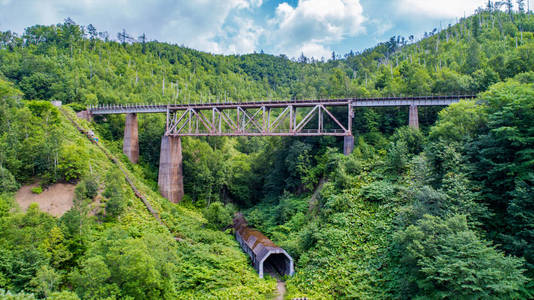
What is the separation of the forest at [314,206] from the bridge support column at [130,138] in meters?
Result: 1.86

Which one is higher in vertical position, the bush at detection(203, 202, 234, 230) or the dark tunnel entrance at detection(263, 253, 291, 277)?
the bush at detection(203, 202, 234, 230)

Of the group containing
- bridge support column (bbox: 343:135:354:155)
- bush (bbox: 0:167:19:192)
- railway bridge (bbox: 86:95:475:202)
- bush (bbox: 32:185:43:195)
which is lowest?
bush (bbox: 32:185:43:195)

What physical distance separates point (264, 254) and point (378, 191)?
38.3 ft

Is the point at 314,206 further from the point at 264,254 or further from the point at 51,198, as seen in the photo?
the point at 51,198

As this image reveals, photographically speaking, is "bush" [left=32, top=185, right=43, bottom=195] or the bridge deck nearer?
"bush" [left=32, top=185, right=43, bottom=195]

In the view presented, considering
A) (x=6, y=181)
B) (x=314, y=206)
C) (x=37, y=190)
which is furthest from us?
(x=314, y=206)

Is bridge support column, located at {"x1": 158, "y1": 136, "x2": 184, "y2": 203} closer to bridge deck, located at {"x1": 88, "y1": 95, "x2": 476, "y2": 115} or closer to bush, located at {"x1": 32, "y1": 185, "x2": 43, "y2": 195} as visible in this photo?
bridge deck, located at {"x1": 88, "y1": 95, "x2": 476, "y2": 115}

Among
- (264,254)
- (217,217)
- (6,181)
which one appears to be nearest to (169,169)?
(217,217)

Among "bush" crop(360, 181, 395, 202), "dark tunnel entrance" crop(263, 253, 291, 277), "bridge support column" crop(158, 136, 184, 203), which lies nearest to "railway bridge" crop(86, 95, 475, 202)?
"bridge support column" crop(158, 136, 184, 203)

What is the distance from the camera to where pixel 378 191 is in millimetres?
29109

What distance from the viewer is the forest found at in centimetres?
1830

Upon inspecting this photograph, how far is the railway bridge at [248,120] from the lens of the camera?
39000 millimetres

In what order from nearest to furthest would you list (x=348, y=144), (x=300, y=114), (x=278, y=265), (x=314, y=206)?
1. (x=278, y=265)
2. (x=314, y=206)
3. (x=348, y=144)
4. (x=300, y=114)

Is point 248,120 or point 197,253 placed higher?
point 248,120
